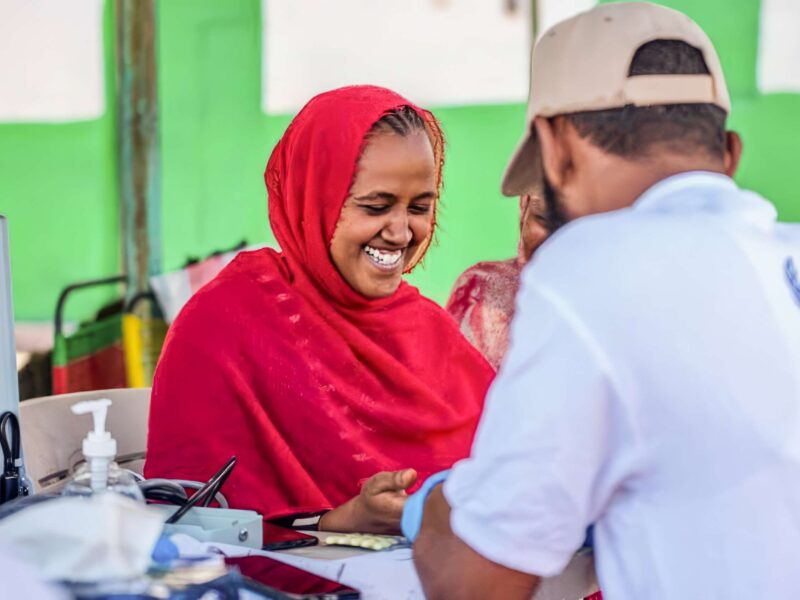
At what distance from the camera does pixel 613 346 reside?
119 cm

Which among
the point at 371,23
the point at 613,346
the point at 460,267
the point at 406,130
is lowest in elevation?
the point at 460,267

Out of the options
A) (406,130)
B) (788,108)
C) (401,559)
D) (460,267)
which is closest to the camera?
(401,559)

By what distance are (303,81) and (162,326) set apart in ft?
3.78

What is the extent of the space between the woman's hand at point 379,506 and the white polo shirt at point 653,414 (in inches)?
23.0

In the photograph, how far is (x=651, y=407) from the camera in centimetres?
121

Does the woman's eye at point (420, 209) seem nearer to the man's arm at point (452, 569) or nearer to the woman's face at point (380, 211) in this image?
the woman's face at point (380, 211)

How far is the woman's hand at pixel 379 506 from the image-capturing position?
1.86m

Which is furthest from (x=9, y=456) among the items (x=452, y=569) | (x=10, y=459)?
(x=452, y=569)

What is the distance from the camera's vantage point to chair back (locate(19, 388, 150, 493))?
88.6 inches

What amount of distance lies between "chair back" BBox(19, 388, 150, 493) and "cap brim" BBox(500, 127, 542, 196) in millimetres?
1089

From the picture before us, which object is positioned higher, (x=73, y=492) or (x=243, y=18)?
(x=243, y=18)

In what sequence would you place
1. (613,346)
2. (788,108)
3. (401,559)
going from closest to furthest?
(613,346)
(401,559)
(788,108)

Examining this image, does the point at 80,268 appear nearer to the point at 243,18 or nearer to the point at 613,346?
the point at 243,18

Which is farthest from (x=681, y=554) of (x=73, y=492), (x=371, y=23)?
(x=371, y=23)
